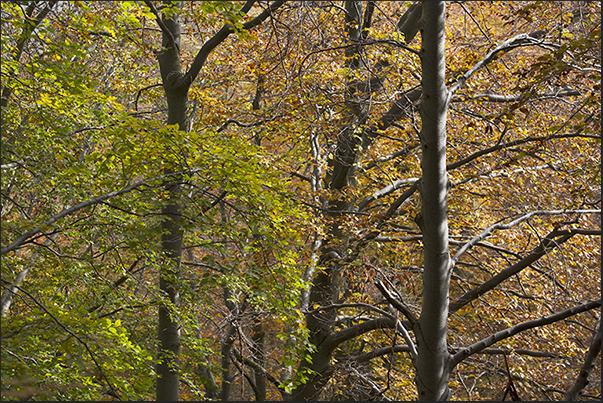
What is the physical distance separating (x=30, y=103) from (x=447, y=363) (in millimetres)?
7143

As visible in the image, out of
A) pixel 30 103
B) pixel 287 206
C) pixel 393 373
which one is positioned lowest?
pixel 393 373

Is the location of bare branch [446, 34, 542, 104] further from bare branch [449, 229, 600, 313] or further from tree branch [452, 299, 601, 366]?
tree branch [452, 299, 601, 366]

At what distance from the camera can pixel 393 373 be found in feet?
40.1

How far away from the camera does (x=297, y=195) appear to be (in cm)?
764

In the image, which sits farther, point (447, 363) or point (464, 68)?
point (464, 68)

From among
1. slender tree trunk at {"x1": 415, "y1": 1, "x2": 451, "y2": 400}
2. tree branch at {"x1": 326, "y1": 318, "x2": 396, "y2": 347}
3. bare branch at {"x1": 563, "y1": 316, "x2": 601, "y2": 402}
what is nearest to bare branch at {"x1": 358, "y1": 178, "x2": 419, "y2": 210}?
tree branch at {"x1": 326, "y1": 318, "x2": 396, "y2": 347}

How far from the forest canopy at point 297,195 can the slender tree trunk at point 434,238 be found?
2 cm

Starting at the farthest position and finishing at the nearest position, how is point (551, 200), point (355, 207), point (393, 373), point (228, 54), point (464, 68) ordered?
point (393, 373), point (228, 54), point (355, 207), point (464, 68), point (551, 200)

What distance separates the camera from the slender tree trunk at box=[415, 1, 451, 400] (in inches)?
161

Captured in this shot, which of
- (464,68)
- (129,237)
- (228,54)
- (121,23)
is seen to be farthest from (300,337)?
(228,54)

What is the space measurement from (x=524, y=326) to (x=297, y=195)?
14.3 ft

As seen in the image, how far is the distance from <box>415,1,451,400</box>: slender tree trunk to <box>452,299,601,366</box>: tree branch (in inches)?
8.0

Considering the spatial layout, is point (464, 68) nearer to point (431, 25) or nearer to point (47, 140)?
point (431, 25)

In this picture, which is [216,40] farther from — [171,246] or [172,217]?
[171,246]
